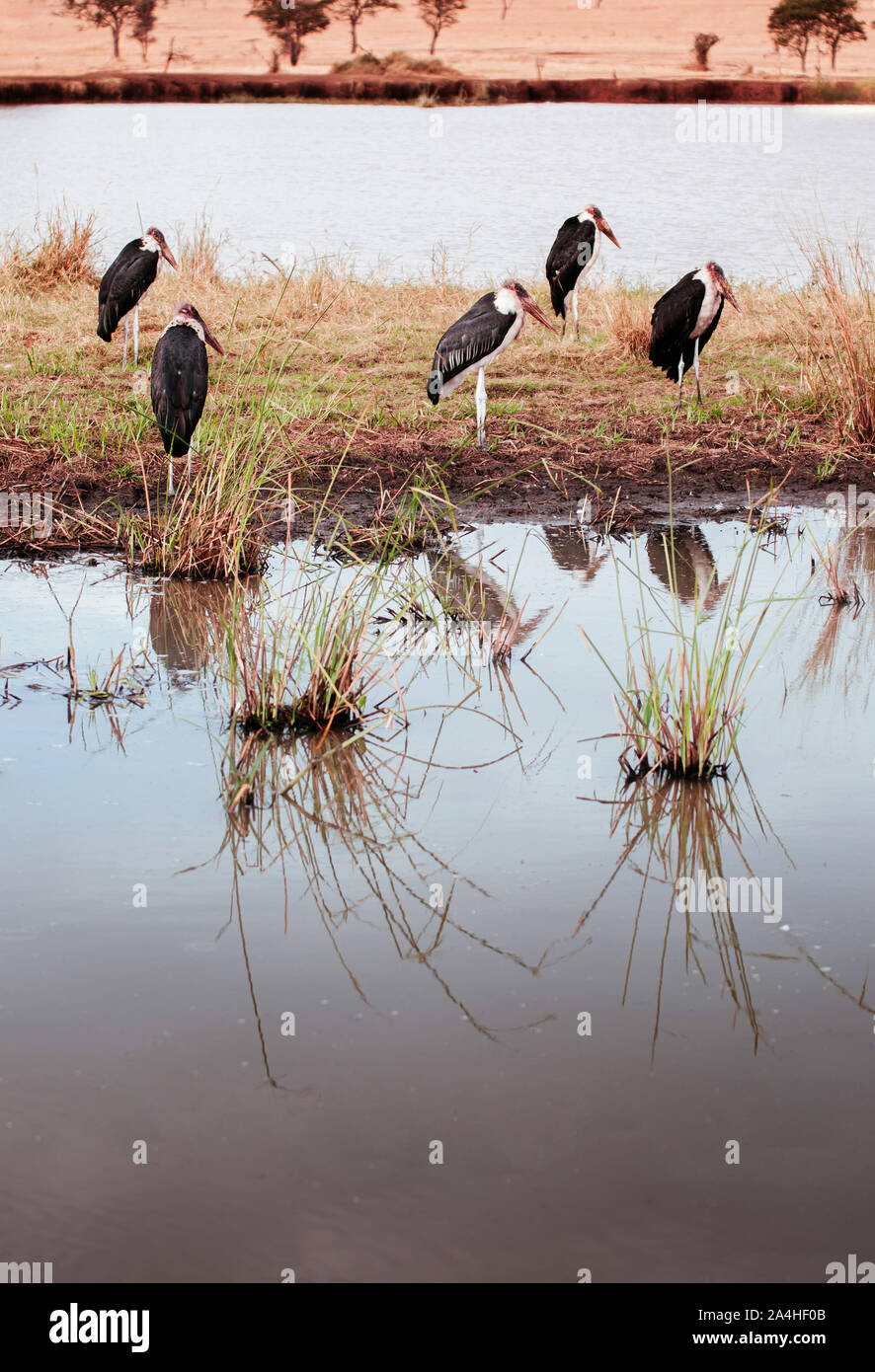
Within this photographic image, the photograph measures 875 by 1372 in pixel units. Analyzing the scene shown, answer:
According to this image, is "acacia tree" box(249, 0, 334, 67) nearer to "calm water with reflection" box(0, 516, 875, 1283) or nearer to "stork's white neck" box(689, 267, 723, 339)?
"stork's white neck" box(689, 267, 723, 339)

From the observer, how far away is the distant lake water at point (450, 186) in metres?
19.7

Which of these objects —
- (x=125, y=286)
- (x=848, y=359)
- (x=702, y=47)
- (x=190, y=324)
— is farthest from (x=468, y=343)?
(x=702, y=47)

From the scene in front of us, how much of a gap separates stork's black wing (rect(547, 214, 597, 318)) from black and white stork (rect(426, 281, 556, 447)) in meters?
2.59

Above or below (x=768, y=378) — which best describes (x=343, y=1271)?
below

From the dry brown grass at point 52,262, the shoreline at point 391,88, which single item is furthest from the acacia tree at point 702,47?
the dry brown grass at point 52,262

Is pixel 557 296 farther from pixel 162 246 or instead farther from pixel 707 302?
pixel 162 246

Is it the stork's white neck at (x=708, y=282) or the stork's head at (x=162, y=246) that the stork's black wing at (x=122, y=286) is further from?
the stork's white neck at (x=708, y=282)

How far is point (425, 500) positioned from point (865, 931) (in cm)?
461

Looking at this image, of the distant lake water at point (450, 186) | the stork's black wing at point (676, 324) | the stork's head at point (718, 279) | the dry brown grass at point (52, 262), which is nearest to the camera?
the stork's black wing at point (676, 324)

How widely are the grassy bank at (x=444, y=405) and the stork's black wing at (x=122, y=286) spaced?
0.35 metres

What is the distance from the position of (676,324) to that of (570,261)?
7.29 ft

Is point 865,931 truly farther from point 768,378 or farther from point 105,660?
point 768,378
